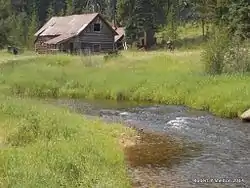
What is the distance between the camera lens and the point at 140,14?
7419 cm

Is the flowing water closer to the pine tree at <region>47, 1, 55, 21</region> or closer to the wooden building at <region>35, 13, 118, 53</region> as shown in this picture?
the wooden building at <region>35, 13, 118, 53</region>

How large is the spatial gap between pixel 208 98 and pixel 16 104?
1189cm

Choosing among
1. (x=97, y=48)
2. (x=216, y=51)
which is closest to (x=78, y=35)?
(x=97, y=48)

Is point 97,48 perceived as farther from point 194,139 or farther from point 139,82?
point 194,139

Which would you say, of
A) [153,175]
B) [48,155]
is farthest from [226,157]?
[48,155]

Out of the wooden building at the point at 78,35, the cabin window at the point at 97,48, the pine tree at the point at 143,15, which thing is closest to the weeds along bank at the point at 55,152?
the wooden building at the point at 78,35

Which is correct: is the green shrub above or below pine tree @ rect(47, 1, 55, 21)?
below

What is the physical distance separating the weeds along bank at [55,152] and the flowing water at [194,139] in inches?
53.1

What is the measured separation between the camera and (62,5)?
121 m

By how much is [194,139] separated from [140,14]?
54.9 m

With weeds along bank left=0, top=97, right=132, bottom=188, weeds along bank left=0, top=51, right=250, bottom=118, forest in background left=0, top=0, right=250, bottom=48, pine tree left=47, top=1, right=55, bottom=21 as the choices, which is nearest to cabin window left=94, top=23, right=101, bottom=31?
forest in background left=0, top=0, right=250, bottom=48

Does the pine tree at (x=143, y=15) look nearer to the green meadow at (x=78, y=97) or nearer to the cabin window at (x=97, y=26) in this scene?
the cabin window at (x=97, y=26)

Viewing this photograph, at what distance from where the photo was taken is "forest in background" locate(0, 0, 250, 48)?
5009 cm

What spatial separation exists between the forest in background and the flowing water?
15916 mm
